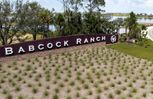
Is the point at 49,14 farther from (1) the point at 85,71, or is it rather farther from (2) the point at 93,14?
(1) the point at 85,71

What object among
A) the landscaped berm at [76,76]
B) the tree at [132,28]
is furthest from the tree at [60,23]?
the landscaped berm at [76,76]

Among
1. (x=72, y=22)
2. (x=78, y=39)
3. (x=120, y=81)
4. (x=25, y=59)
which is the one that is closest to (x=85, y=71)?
(x=120, y=81)

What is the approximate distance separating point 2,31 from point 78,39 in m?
23.8

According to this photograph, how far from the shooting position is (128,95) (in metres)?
21.3

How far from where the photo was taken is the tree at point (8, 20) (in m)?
54.4

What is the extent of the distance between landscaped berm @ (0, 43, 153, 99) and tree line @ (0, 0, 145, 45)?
24145mm

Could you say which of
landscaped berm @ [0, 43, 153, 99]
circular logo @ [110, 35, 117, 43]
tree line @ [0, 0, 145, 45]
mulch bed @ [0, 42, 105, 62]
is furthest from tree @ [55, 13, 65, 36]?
landscaped berm @ [0, 43, 153, 99]

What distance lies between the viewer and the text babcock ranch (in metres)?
28.2

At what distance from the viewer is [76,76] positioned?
2542 centimetres

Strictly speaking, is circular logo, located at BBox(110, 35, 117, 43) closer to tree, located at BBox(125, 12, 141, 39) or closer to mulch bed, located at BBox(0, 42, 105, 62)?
mulch bed, located at BBox(0, 42, 105, 62)

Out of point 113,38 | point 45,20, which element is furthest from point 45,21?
point 113,38

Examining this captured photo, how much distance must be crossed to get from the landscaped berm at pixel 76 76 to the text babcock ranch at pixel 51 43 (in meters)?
0.60

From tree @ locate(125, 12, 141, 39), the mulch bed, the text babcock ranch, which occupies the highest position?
the text babcock ranch

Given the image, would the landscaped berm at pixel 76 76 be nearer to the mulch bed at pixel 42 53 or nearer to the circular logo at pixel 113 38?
the mulch bed at pixel 42 53
